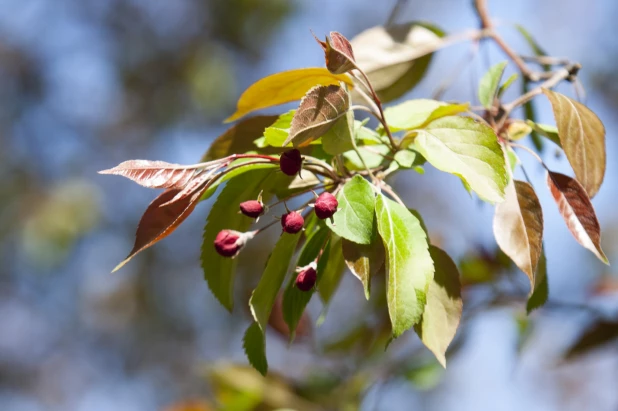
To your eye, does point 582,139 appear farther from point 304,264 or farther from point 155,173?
point 155,173

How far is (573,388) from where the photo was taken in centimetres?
510

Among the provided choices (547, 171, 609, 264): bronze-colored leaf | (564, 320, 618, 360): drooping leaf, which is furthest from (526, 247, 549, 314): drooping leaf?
(564, 320, 618, 360): drooping leaf

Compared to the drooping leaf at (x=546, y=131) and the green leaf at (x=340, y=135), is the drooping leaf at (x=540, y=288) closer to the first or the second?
the drooping leaf at (x=546, y=131)

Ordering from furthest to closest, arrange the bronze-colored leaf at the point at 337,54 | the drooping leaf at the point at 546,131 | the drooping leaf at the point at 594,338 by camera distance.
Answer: the drooping leaf at the point at 594,338
the drooping leaf at the point at 546,131
the bronze-colored leaf at the point at 337,54

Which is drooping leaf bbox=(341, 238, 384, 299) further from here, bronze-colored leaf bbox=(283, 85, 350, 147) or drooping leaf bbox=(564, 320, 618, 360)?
drooping leaf bbox=(564, 320, 618, 360)

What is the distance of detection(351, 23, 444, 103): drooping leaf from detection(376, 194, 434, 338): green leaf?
0.49 metres

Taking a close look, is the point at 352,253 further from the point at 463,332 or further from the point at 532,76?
the point at 463,332

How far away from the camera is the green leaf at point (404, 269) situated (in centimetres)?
59

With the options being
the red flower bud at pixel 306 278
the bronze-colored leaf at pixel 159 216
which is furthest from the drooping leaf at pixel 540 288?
the bronze-colored leaf at pixel 159 216

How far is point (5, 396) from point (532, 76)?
550 cm

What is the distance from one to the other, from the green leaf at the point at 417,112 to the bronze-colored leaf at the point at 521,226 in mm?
114

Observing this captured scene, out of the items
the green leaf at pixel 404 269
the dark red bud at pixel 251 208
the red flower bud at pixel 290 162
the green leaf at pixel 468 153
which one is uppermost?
the red flower bud at pixel 290 162

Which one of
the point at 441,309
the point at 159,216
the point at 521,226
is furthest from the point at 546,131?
the point at 159,216

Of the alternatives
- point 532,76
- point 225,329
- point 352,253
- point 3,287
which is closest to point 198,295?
point 225,329
